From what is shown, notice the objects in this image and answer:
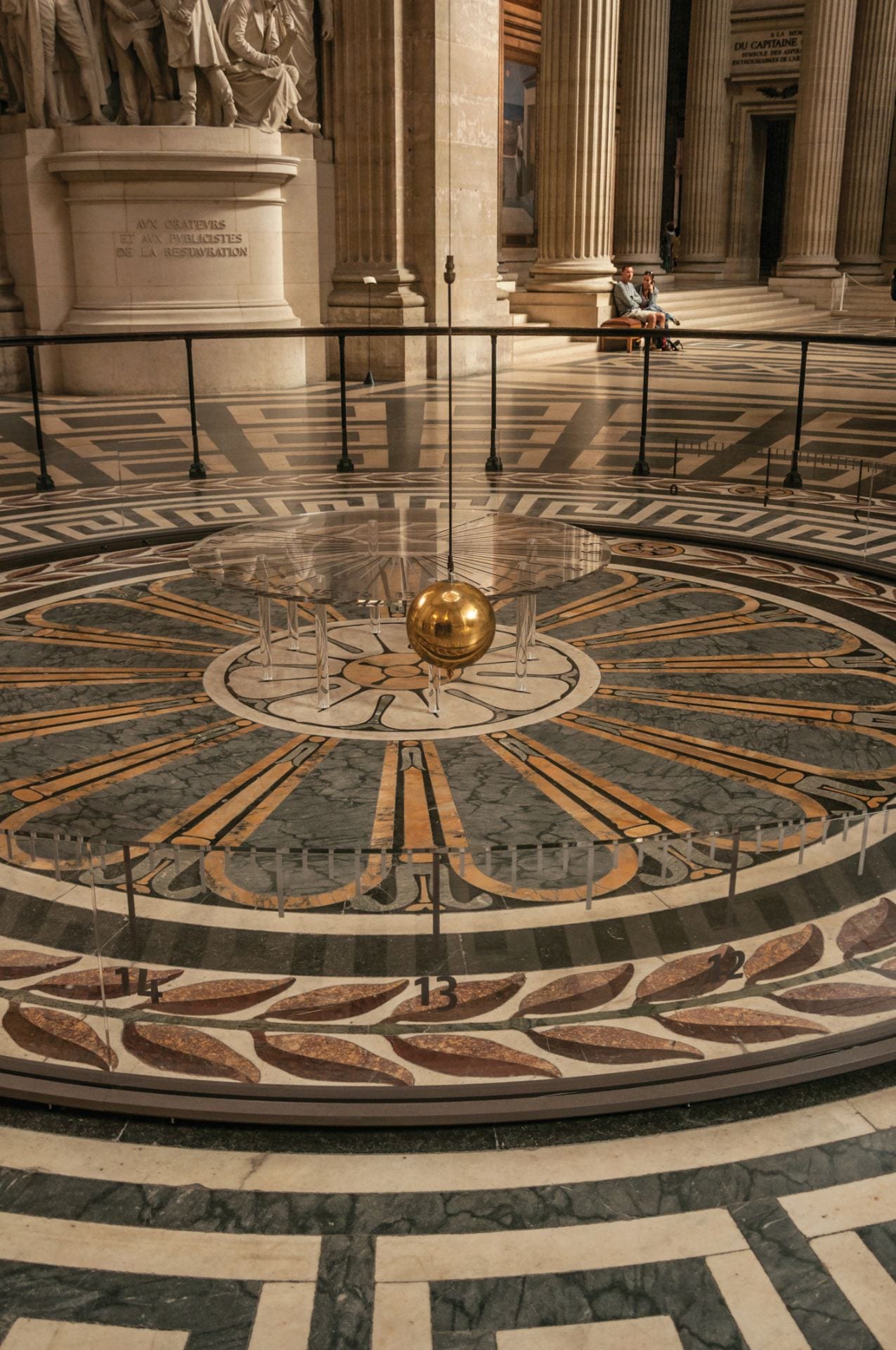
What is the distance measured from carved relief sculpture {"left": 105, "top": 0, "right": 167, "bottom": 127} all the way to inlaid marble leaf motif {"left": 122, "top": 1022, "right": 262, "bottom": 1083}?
10284 mm

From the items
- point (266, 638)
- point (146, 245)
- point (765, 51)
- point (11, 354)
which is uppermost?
point (765, 51)

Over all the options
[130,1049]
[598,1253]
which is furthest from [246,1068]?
[598,1253]

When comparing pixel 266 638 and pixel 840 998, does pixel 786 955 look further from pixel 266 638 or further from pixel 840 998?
pixel 266 638

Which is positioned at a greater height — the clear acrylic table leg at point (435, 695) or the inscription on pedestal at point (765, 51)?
the inscription on pedestal at point (765, 51)

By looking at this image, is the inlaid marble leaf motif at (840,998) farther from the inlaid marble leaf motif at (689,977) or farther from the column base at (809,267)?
the column base at (809,267)

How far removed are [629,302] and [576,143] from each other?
74.9 inches

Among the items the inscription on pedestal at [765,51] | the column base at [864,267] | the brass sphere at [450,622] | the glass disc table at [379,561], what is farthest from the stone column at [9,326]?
the inscription on pedestal at [765,51]

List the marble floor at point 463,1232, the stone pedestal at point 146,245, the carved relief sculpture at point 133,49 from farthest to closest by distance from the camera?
the stone pedestal at point 146,245, the carved relief sculpture at point 133,49, the marble floor at point 463,1232

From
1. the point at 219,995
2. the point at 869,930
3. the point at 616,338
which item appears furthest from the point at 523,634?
the point at 616,338

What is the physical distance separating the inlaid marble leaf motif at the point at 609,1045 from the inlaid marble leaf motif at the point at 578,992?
0.18 feet

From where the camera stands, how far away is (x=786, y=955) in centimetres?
243

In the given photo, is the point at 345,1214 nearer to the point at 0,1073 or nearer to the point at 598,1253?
the point at 598,1253

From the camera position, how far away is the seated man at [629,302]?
607 inches

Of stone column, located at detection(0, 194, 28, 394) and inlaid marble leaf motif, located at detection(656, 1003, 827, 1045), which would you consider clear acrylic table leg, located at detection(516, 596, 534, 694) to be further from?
stone column, located at detection(0, 194, 28, 394)
